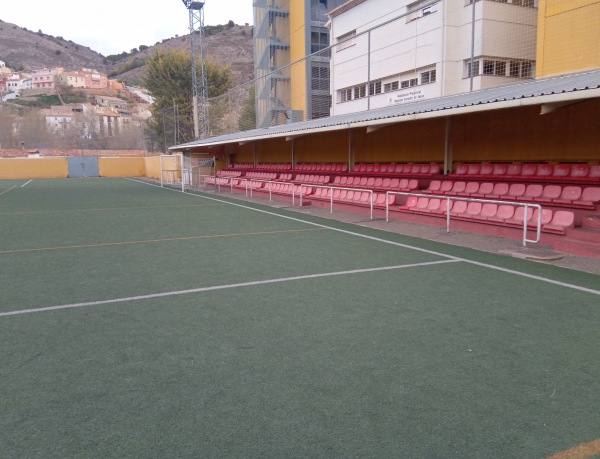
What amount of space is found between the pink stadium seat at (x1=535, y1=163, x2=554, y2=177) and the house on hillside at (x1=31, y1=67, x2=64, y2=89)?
140 meters

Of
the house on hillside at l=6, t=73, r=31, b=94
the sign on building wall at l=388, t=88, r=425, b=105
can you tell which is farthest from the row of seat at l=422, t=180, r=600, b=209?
the house on hillside at l=6, t=73, r=31, b=94

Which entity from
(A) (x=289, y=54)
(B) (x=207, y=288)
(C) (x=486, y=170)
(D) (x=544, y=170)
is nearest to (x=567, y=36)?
(C) (x=486, y=170)

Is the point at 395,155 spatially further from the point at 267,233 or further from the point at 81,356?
the point at 81,356

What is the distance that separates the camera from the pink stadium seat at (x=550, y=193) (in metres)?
9.34

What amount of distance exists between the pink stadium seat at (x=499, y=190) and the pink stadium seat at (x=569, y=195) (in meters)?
1.28

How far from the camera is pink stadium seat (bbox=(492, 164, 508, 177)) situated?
11402mm

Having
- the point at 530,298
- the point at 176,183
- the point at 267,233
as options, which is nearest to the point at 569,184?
the point at 530,298

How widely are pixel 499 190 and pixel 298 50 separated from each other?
32.4m

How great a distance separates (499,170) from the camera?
37.9 ft

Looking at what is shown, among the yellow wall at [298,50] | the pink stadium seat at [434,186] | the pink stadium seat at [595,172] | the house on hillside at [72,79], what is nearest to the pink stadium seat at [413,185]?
the pink stadium seat at [434,186]

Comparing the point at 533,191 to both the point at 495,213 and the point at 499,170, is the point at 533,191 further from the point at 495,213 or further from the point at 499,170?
the point at 499,170

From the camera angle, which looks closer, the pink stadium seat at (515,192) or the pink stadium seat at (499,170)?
the pink stadium seat at (515,192)

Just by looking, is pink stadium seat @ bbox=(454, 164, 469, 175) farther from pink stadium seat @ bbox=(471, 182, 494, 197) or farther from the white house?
the white house

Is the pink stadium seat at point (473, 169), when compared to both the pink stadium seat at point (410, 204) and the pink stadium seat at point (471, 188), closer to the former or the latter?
the pink stadium seat at point (471, 188)
